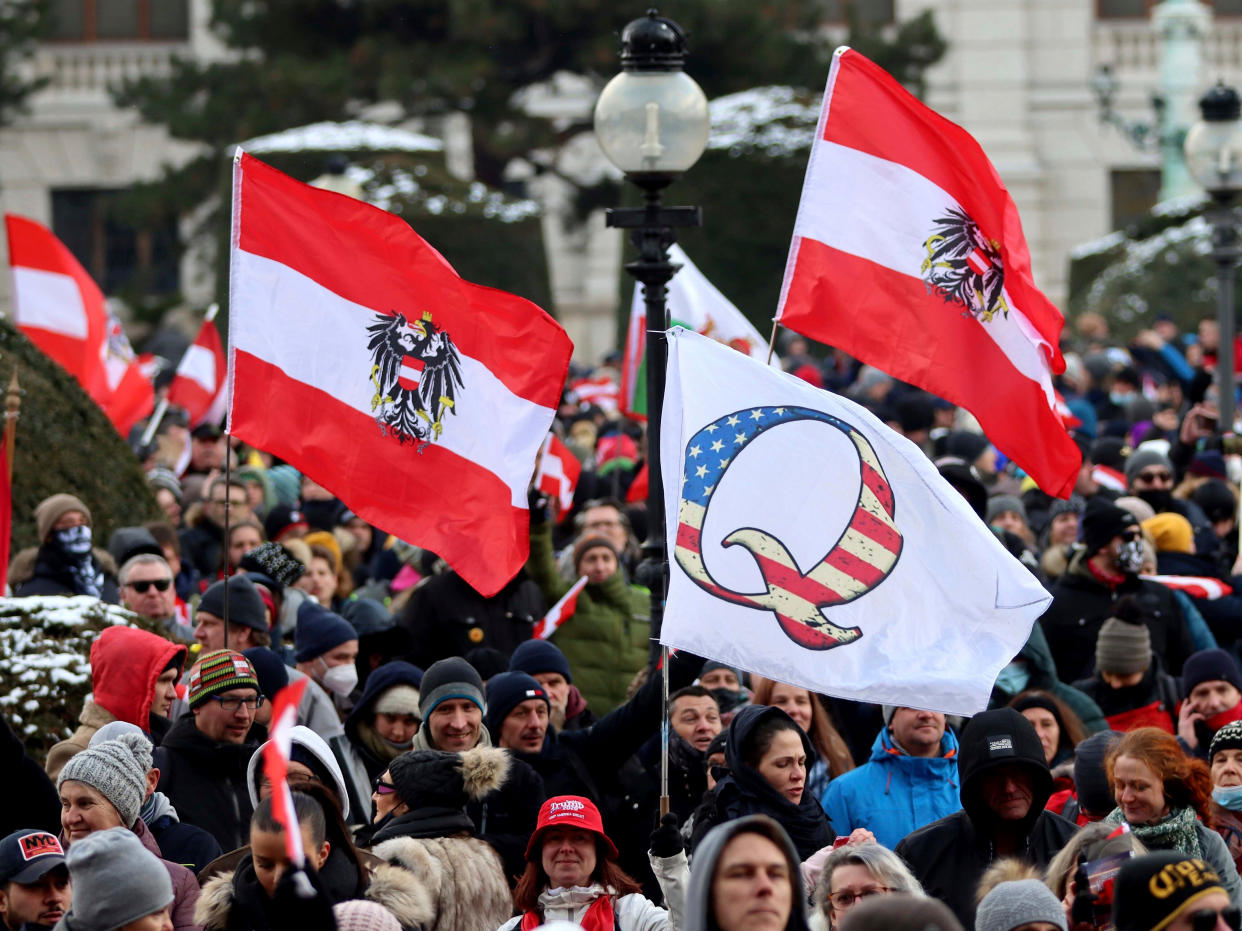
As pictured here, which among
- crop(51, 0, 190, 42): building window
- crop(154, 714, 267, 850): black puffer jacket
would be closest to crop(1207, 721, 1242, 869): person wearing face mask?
crop(154, 714, 267, 850): black puffer jacket

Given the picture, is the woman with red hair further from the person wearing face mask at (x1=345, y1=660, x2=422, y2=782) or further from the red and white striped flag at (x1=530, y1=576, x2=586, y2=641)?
the red and white striped flag at (x1=530, y1=576, x2=586, y2=641)

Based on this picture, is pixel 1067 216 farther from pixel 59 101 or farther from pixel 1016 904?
pixel 1016 904

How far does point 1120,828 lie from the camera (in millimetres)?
5508

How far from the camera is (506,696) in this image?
22.8 feet

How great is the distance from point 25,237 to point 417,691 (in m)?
6.65

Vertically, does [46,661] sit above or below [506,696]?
below

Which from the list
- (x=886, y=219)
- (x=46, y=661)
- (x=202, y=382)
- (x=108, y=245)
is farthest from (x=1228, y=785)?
(x=108, y=245)

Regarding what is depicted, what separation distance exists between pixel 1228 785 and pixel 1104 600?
230 centimetres

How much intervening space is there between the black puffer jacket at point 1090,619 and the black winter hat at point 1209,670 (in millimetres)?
1192

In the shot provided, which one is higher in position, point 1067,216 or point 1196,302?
point 1196,302

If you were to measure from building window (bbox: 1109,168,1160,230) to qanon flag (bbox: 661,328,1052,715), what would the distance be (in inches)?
1275

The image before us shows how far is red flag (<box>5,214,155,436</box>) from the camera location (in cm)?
1272

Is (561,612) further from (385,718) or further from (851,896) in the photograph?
(851,896)

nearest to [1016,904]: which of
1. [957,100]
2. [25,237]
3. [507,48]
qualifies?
[25,237]
